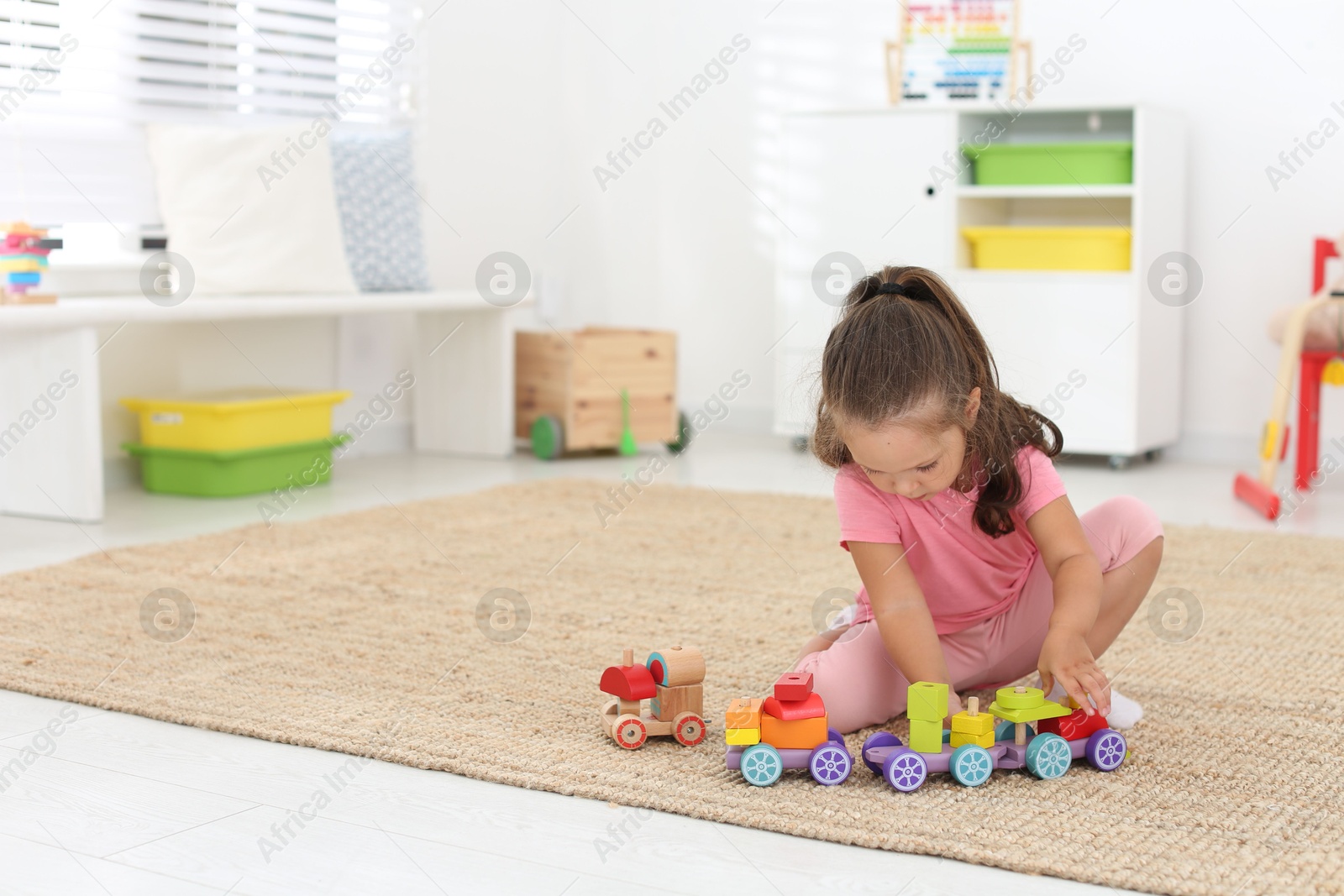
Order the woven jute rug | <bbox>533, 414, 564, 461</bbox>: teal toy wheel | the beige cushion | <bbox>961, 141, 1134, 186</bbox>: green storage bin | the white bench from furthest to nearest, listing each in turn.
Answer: <bbox>533, 414, 564, 461</bbox>: teal toy wheel < <bbox>961, 141, 1134, 186</bbox>: green storage bin < the beige cushion < the white bench < the woven jute rug

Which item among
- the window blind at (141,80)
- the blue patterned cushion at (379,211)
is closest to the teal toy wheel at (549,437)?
the blue patterned cushion at (379,211)

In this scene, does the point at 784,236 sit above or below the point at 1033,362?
above

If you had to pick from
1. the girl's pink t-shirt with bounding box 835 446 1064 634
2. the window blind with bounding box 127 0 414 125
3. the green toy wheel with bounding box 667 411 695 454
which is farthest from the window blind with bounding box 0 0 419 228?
the girl's pink t-shirt with bounding box 835 446 1064 634

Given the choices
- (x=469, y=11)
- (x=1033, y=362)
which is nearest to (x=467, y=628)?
(x=1033, y=362)

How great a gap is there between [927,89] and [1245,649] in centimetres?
213

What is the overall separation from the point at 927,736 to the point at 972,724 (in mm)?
38

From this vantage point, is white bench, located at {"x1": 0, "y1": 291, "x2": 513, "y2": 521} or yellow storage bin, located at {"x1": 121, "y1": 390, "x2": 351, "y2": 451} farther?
yellow storage bin, located at {"x1": 121, "y1": 390, "x2": 351, "y2": 451}

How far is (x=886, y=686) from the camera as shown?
130 centimetres

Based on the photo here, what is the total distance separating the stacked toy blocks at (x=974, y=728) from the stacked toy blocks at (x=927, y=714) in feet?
0.04

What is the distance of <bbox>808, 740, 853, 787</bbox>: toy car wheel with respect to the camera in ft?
3.77

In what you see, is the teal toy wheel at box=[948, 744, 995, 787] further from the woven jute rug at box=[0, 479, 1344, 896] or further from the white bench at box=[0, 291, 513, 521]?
the white bench at box=[0, 291, 513, 521]

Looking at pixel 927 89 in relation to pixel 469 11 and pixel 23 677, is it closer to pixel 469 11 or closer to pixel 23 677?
pixel 469 11

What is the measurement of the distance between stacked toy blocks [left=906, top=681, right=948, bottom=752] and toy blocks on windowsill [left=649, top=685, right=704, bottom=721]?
0.69 feet

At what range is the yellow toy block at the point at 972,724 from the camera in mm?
1150
